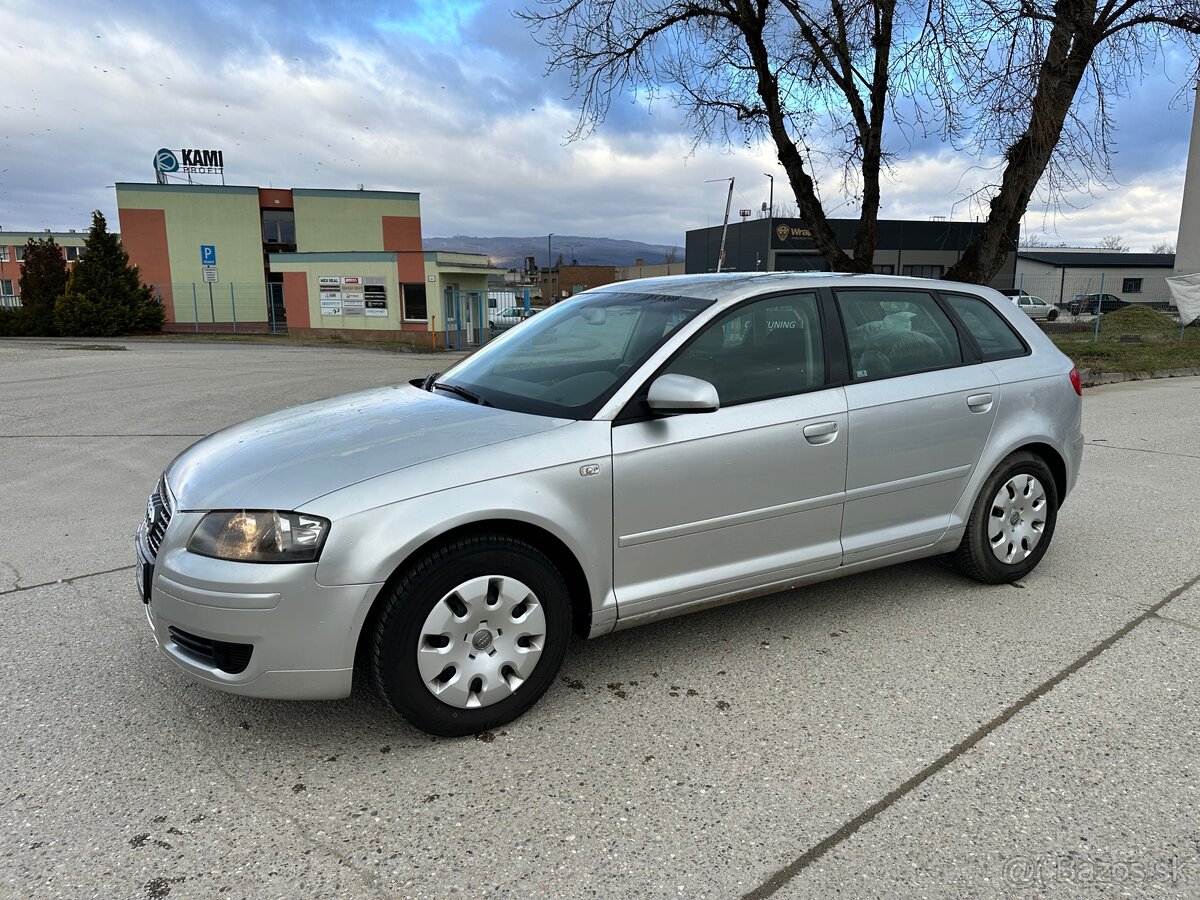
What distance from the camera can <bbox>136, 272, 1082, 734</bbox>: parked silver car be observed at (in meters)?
2.72

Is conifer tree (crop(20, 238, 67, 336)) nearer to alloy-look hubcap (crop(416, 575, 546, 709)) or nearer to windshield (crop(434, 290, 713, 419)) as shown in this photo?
windshield (crop(434, 290, 713, 419))

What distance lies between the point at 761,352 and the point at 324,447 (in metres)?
1.88

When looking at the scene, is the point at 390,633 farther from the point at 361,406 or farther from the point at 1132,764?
the point at 1132,764

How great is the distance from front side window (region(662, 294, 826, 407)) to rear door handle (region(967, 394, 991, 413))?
901mm

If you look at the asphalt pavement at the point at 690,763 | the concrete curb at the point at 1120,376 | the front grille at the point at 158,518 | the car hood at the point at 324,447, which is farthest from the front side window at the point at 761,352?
the concrete curb at the point at 1120,376

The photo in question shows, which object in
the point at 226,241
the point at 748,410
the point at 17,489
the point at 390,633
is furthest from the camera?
the point at 226,241

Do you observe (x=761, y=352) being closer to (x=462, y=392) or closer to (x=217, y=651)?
(x=462, y=392)

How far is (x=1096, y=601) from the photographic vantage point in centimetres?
425

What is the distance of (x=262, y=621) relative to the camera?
2656 mm

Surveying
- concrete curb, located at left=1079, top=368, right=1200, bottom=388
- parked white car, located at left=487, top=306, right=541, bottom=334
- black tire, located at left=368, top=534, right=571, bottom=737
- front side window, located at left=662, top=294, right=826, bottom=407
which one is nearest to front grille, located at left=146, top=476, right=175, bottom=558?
black tire, located at left=368, top=534, right=571, bottom=737

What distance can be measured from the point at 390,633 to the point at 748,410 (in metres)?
1.69

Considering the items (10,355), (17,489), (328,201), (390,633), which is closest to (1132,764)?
(390,633)

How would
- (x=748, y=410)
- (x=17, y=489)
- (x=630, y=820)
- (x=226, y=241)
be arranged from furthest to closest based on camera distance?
(x=226, y=241), (x=17, y=489), (x=748, y=410), (x=630, y=820)

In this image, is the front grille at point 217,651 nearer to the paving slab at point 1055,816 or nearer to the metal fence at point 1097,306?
the paving slab at point 1055,816
